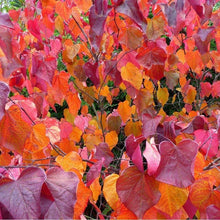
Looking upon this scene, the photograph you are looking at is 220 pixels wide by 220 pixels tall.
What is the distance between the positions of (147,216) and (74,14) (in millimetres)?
942

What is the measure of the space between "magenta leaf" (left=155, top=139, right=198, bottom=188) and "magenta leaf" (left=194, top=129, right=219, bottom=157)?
7.8 inches

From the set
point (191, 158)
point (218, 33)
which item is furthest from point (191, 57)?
point (191, 158)

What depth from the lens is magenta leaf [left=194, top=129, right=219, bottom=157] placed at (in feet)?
2.60

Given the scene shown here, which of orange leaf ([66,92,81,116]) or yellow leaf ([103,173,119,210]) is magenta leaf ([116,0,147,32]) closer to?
yellow leaf ([103,173,119,210])

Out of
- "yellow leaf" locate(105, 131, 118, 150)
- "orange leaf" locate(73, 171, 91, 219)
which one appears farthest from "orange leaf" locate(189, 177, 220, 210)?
"yellow leaf" locate(105, 131, 118, 150)

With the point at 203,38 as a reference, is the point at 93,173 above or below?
below

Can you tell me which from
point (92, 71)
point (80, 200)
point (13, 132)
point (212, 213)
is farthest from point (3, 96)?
point (92, 71)

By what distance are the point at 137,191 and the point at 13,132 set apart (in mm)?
275

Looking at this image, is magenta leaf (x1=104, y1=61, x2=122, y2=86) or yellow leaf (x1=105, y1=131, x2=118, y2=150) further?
yellow leaf (x1=105, y1=131, x2=118, y2=150)

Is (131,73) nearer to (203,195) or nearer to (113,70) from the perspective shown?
(113,70)

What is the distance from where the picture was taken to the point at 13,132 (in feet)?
1.90

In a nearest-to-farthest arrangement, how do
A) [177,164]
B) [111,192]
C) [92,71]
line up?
[177,164] → [111,192] → [92,71]

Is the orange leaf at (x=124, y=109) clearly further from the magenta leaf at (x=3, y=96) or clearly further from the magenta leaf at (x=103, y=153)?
the magenta leaf at (x=3, y=96)

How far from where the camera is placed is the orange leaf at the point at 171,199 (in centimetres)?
58
